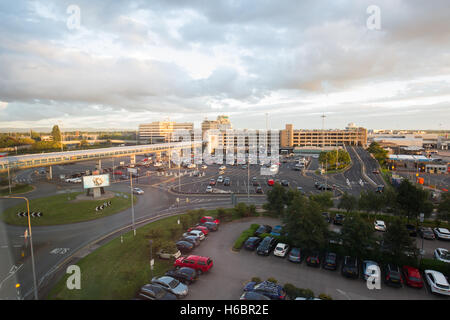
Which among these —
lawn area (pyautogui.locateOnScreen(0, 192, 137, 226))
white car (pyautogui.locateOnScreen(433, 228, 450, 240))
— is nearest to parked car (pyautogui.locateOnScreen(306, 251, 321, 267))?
white car (pyautogui.locateOnScreen(433, 228, 450, 240))

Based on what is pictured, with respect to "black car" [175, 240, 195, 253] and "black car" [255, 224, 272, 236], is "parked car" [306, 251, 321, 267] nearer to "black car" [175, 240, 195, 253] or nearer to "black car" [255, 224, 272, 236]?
"black car" [255, 224, 272, 236]

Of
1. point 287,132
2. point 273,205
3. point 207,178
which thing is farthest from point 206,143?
point 273,205

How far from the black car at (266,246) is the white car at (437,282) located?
301 inches

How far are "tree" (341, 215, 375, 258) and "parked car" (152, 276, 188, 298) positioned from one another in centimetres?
898

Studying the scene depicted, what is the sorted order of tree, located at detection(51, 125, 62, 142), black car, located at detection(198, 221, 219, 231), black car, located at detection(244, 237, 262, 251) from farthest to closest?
1. tree, located at detection(51, 125, 62, 142)
2. black car, located at detection(198, 221, 219, 231)
3. black car, located at detection(244, 237, 262, 251)

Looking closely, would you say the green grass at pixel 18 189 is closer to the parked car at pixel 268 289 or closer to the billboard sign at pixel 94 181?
the billboard sign at pixel 94 181

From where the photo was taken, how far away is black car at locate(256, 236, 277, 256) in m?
14.3

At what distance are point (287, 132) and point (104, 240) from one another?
86.7 m

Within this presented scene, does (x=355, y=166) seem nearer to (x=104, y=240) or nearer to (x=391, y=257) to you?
(x=391, y=257)

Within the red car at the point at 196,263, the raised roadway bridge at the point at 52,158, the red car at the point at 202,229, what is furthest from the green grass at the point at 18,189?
the red car at the point at 196,263

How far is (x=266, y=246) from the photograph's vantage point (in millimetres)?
14727

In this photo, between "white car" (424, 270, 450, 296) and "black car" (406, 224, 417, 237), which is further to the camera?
"black car" (406, 224, 417, 237)

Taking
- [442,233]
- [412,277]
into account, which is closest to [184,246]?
[412,277]
